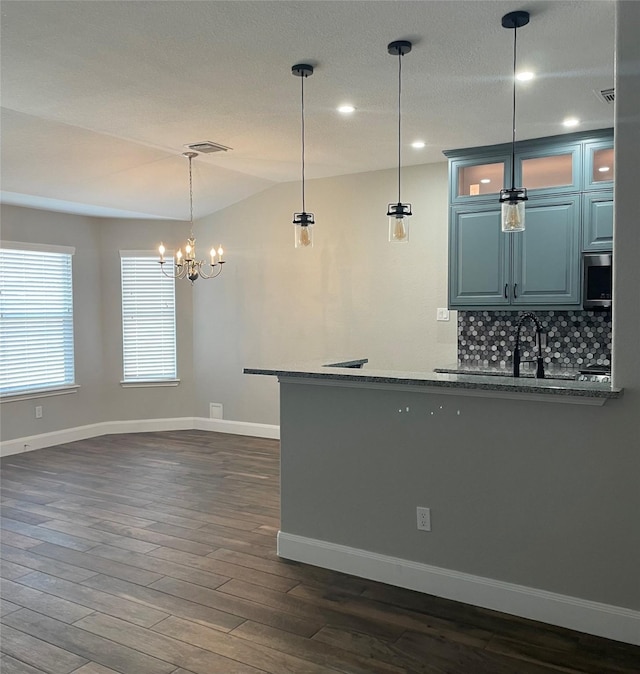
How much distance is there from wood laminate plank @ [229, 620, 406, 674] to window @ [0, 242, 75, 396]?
414 cm

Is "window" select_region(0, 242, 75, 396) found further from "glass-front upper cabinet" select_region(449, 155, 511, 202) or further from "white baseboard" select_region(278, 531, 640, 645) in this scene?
"glass-front upper cabinet" select_region(449, 155, 511, 202)

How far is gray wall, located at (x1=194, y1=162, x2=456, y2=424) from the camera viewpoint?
553 centimetres

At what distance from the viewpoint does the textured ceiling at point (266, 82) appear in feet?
8.86

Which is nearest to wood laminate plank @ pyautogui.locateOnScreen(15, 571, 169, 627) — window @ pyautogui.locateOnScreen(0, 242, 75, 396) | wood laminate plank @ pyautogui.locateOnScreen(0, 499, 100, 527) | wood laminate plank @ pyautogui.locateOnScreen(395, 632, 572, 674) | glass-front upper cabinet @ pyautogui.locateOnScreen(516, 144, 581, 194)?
wood laminate plank @ pyautogui.locateOnScreen(0, 499, 100, 527)

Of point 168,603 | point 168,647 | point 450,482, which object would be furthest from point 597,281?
point 168,647

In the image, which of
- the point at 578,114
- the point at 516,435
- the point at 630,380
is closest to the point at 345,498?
the point at 516,435

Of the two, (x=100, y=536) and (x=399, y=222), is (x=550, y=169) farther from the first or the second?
(x=100, y=536)

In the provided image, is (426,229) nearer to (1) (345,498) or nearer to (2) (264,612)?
(1) (345,498)

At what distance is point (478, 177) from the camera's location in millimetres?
4973

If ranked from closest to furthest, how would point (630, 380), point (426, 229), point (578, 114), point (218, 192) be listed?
point (630, 380) < point (578, 114) < point (426, 229) < point (218, 192)

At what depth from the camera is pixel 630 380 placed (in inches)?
101

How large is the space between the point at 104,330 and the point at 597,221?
5053mm

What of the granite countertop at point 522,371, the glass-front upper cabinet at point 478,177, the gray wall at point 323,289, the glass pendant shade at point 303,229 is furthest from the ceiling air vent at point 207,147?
the granite countertop at point 522,371

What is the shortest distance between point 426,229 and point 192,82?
266 centimetres
